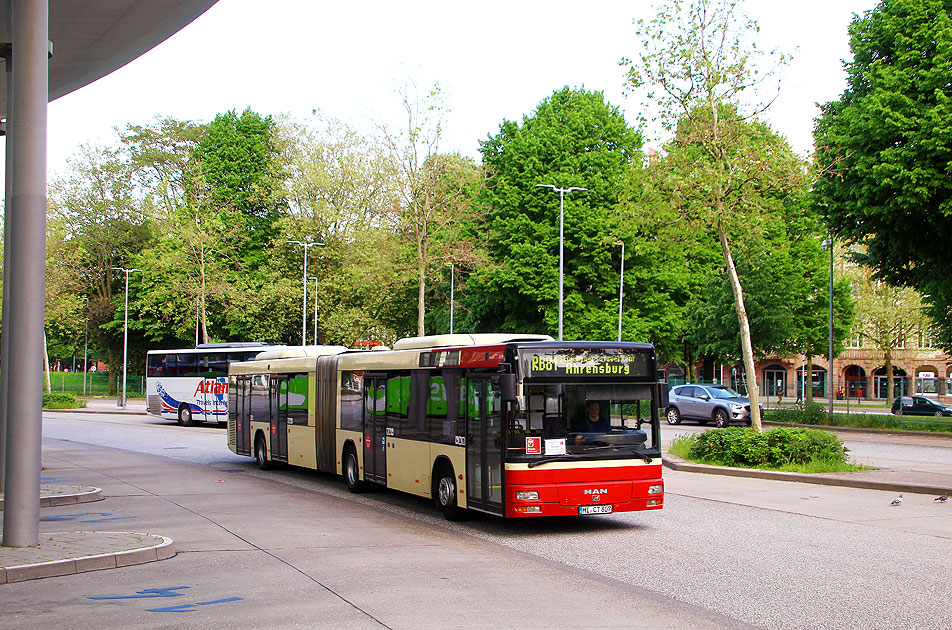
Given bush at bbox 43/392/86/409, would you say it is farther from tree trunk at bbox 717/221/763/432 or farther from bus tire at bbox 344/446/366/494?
tree trunk at bbox 717/221/763/432

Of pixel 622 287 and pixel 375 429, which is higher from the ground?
pixel 622 287

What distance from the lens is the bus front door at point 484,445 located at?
1256 centimetres

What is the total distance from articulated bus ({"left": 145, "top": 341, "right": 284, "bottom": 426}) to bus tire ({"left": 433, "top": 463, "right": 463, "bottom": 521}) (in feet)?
91.3

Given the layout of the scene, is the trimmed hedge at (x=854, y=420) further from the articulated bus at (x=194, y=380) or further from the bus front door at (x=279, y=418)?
the bus front door at (x=279, y=418)

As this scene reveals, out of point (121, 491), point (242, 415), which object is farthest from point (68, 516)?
point (242, 415)

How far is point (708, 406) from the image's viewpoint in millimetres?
38625

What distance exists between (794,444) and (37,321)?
14.5 meters

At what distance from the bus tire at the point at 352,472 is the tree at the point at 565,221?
1160 inches

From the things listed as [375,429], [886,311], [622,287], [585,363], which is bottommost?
[375,429]

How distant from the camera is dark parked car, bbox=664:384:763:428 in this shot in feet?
123

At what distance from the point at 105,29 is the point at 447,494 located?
1091cm

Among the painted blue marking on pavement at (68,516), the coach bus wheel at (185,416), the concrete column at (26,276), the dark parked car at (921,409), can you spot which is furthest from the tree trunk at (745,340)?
the coach bus wheel at (185,416)

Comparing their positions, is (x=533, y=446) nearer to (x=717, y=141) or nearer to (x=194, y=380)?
(x=717, y=141)

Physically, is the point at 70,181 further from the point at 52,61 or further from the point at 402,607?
the point at 402,607
